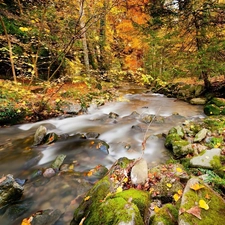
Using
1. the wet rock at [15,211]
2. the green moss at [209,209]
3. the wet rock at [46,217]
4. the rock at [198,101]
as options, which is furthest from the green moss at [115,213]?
the rock at [198,101]

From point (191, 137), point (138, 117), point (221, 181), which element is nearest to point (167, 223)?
point (221, 181)

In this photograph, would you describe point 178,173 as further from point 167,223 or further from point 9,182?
point 9,182

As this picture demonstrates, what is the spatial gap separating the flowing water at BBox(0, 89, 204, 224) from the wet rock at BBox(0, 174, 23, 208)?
14 cm

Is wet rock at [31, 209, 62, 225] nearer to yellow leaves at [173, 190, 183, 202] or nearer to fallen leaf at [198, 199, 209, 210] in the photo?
yellow leaves at [173, 190, 183, 202]

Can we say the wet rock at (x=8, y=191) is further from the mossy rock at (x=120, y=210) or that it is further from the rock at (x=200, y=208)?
the rock at (x=200, y=208)

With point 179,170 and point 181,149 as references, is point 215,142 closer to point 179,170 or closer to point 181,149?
point 181,149

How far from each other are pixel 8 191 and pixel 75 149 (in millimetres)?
2273

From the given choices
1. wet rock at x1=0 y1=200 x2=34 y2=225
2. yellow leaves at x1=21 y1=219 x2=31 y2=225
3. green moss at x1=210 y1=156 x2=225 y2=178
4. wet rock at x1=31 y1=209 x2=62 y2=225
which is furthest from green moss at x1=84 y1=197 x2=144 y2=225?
green moss at x1=210 y1=156 x2=225 y2=178

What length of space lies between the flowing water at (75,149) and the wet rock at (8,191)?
0.46 feet

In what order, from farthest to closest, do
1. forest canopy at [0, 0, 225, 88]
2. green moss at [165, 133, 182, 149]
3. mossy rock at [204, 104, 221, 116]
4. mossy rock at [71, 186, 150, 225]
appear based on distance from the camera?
forest canopy at [0, 0, 225, 88]
mossy rock at [204, 104, 221, 116]
green moss at [165, 133, 182, 149]
mossy rock at [71, 186, 150, 225]

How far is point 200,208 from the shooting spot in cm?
185

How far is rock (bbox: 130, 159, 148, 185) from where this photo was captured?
9.02 feet

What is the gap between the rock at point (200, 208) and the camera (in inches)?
68.2

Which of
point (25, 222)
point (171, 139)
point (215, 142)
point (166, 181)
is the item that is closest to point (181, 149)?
point (171, 139)
